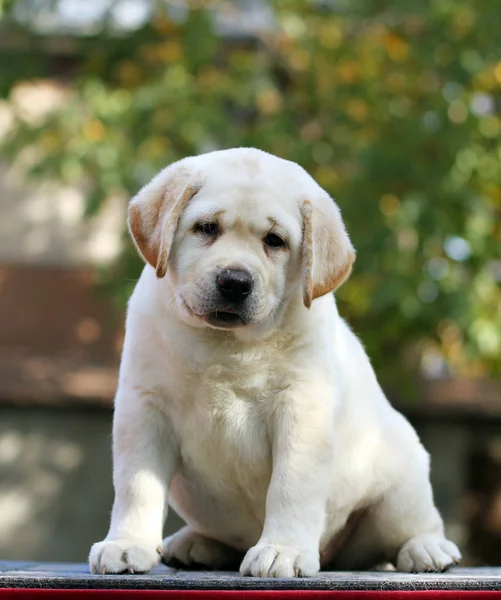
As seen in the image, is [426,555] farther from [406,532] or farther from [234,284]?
[234,284]

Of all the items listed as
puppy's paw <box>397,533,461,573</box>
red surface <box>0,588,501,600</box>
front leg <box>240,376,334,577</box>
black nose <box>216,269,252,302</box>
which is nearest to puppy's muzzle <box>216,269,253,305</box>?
black nose <box>216,269,252,302</box>

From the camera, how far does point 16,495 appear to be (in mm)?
9883

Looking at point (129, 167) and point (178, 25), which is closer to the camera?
point (129, 167)

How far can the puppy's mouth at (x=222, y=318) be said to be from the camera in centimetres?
361

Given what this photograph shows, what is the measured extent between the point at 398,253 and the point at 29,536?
4.38m

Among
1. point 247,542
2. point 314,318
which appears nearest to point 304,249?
point 314,318

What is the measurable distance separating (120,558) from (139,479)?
1.04 feet

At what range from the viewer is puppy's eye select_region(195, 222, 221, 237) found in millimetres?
3713

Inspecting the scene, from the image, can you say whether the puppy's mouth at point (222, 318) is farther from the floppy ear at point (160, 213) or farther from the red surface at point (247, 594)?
the red surface at point (247, 594)

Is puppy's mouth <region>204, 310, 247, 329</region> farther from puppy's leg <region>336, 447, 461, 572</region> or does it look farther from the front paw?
puppy's leg <region>336, 447, 461, 572</region>

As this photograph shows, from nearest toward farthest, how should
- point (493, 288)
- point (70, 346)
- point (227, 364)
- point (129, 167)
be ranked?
point (227, 364)
point (129, 167)
point (493, 288)
point (70, 346)

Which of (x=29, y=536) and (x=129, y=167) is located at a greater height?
(x=129, y=167)

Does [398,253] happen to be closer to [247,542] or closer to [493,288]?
[493,288]

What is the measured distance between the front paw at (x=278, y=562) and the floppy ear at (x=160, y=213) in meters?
1.02
